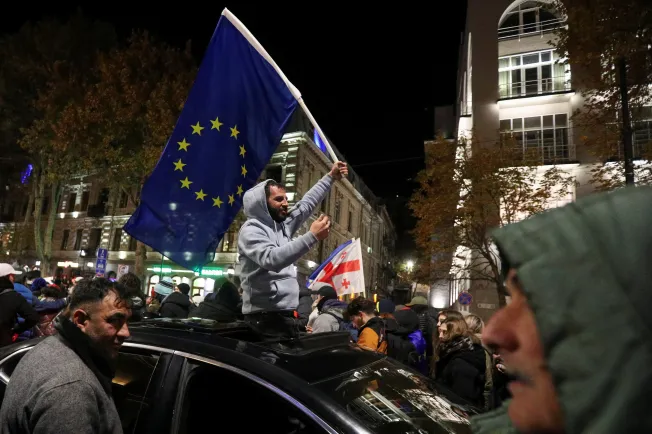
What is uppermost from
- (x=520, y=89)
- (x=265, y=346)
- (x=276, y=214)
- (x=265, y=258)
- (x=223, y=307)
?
(x=520, y=89)

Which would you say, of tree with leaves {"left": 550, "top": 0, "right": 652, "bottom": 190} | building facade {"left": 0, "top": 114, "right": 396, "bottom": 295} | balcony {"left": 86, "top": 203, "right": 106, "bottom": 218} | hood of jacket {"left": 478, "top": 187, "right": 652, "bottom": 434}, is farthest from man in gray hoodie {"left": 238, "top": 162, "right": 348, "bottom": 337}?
balcony {"left": 86, "top": 203, "right": 106, "bottom": 218}

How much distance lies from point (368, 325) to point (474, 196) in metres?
16.2

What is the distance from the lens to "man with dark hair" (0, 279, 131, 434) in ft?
6.12

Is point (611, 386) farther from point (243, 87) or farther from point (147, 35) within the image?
point (147, 35)

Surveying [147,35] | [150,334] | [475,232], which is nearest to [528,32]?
[475,232]

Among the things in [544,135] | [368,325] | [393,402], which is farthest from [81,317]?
[544,135]

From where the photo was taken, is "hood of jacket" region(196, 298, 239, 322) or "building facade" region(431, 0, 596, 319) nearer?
"hood of jacket" region(196, 298, 239, 322)

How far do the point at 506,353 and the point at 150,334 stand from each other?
2547 mm

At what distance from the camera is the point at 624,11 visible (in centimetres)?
1020

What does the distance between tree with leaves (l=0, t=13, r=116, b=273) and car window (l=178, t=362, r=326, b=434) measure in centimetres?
2410

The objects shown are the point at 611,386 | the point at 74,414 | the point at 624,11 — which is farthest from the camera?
the point at 624,11

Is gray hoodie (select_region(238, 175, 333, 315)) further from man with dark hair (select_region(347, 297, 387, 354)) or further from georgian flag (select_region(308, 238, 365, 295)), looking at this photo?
georgian flag (select_region(308, 238, 365, 295))

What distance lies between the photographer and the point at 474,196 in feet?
67.4

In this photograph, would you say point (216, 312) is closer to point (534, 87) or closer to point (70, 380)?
point (70, 380)
